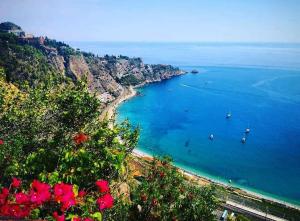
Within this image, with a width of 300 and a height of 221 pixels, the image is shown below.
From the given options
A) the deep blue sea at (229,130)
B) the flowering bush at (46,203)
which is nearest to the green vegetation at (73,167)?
the flowering bush at (46,203)

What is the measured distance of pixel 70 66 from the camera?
131250 millimetres

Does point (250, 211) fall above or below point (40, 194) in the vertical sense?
below

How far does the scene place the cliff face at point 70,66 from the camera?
86.7m

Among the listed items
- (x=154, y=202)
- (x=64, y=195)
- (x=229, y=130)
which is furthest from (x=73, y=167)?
(x=229, y=130)

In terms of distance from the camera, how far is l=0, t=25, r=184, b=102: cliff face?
86681mm

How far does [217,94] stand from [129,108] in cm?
5339

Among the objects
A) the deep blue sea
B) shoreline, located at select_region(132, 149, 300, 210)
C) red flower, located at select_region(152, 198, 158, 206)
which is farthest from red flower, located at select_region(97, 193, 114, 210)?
the deep blue sea

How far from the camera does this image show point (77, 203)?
839cm

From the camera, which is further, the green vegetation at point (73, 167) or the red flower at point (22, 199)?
the green vegetation at point (73, 167)

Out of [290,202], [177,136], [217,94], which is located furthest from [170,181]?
[217,94]

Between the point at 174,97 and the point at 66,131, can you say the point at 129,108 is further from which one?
the point at 66,131

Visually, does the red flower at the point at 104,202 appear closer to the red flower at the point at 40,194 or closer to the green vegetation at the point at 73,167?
the green vegetation at the point at 73,167

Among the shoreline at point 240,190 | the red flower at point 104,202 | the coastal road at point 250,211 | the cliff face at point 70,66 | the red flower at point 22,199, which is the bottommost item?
the shoreline at point 240,190

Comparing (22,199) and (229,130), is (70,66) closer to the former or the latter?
(229,130)
